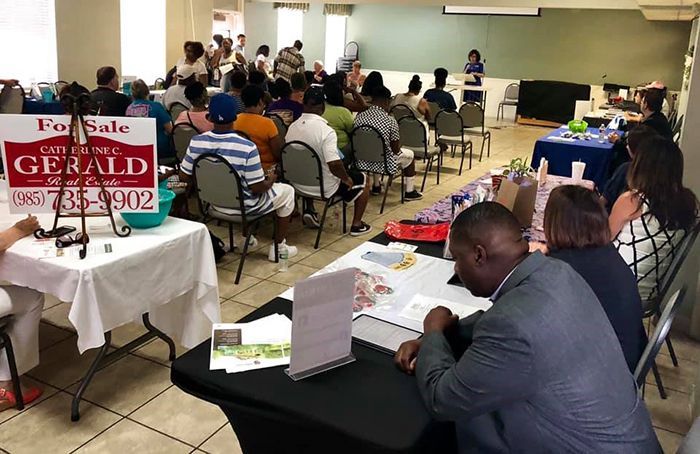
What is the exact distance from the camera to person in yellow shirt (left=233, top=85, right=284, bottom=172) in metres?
4.40

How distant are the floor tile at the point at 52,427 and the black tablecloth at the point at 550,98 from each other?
38.3 feet

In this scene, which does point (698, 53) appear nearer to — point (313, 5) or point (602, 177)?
point (602, 177)

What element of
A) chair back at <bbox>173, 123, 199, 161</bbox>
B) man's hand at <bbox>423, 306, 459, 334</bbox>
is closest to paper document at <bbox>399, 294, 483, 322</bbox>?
man's hand at <bbox>423, 306, 459, 334</bbox>

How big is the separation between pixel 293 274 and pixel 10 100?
11.9 ft

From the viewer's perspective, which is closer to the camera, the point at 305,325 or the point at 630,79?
the point at 305,325

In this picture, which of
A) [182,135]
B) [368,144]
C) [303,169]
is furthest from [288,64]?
[303,169]

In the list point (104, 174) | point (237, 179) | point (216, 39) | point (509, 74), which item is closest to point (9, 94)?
point (237, 179)

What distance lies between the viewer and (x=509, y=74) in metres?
13.6

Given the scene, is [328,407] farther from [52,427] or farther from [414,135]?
[414,135]

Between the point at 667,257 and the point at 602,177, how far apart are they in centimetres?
280

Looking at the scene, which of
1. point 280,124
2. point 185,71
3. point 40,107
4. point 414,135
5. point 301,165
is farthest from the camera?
point 185,71

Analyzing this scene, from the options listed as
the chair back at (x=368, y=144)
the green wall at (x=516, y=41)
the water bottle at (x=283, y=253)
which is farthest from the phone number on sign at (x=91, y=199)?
the green wall at (x=516, y=41)

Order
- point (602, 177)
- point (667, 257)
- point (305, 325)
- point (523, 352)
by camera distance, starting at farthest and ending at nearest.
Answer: point (602, 177) < point (667, 257) < point (305, 325) < point (523, 352)

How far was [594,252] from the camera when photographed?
1894 mm
